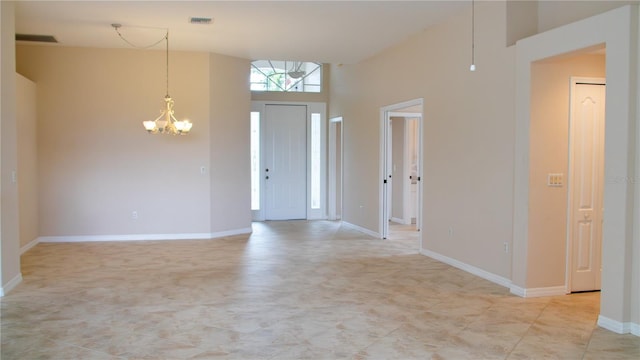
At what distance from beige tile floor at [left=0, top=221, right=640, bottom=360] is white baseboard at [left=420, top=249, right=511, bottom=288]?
0.11 meters

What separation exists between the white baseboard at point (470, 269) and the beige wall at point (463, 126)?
0.05 m

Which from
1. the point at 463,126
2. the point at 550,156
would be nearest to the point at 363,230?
the point at 463,126

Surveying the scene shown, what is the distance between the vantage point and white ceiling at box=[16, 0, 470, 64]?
18.2 ft

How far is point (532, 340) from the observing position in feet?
11.9

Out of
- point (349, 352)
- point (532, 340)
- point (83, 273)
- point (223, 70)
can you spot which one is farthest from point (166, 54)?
point (532, 340)

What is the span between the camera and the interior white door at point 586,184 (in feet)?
15.8

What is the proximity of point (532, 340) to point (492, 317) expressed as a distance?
20.9 inches

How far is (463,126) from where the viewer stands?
5.79m

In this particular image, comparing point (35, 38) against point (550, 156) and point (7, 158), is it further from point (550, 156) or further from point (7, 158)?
point (550, 156)

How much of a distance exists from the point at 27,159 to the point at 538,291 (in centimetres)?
683

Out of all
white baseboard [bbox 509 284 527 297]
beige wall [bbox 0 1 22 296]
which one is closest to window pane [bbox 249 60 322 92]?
beige wall [bbox 0 1 22 296]

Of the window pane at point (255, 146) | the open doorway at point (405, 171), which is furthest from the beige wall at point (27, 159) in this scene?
the open doorway at point (405, 171)

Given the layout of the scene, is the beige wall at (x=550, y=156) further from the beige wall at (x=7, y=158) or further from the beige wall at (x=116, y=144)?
the beige wall at (x=116, y=144)

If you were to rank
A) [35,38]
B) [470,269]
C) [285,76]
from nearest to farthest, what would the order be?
1. [470,269]
2. [35,38]
3. [285,76]
